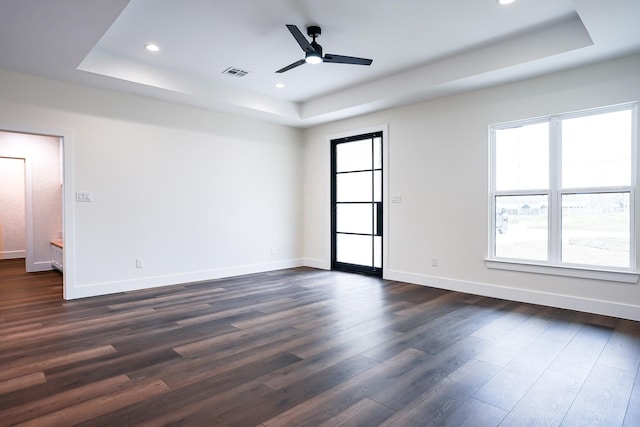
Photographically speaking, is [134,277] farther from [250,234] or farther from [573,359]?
[573,359]

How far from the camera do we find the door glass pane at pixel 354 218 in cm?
618

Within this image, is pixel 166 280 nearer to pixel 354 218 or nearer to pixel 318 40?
pixel 354 218

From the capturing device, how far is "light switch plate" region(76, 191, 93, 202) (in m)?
4.57

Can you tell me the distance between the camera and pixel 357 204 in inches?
250

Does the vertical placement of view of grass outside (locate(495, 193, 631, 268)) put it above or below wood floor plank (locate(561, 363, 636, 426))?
above

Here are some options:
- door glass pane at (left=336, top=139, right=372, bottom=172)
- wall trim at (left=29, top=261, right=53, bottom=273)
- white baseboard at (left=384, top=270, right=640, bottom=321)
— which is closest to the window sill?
white baseboard at (left=384, top=270, right=640, bottom=321)

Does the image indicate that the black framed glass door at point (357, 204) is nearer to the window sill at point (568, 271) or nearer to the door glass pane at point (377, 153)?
the door glass pane at point (377, 153)

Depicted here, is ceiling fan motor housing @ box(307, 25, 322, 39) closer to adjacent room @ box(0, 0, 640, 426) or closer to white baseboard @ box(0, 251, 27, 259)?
adjacent room @ box(0, 0, 640, 426)

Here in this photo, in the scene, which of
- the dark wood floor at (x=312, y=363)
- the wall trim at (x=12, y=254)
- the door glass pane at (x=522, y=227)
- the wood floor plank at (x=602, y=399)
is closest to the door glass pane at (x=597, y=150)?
the door glass pane at (x=522, y=227)

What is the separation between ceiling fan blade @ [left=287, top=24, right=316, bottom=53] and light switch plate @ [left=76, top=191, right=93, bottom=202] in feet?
11.0

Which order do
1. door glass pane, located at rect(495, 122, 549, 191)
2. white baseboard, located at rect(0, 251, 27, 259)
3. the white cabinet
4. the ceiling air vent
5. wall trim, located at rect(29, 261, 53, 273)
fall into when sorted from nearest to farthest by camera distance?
door glass pane, located at rect(495, 122, 549, 191), the ceiling air vent, the white cabinet, wall trim, located at rect(29, 261, 53, 273), white baseboard, located at rect(0, 251, 27, 259)

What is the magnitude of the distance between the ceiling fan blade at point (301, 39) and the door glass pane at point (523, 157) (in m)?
2.80

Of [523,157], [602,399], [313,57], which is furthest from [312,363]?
[523,157]

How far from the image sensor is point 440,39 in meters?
3.93
